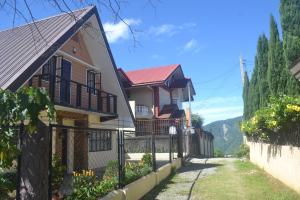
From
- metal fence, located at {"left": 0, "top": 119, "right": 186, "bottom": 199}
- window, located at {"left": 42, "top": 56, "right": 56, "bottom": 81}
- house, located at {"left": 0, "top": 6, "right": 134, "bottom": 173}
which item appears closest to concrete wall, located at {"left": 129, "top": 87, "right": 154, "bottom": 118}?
metal fence, located at {"left": 0, "top": 119, "right": 186, "bottom": 199}

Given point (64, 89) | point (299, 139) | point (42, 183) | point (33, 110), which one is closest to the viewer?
point (33, 110)

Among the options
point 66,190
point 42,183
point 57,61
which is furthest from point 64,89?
point 42,183

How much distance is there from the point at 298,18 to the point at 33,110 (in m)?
9.16

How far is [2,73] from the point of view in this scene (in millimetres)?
10992

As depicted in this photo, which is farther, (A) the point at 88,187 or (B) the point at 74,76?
(B) the point at 74,76

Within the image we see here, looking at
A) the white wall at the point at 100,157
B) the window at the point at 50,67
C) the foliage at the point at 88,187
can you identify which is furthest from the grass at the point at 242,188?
the window at the point at 50,67

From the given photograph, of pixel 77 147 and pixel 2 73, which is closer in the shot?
pixel 2 73

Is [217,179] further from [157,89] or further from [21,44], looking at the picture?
[157,89]

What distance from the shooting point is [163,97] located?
31.2 metres

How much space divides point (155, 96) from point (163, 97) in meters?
1.44

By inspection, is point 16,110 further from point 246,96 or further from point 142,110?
point 246,96

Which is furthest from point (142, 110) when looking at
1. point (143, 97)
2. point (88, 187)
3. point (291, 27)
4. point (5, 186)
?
point (5, 186)

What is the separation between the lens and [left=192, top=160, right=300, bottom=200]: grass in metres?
9.07

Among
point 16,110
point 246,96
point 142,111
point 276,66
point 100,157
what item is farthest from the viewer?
point 142,111
